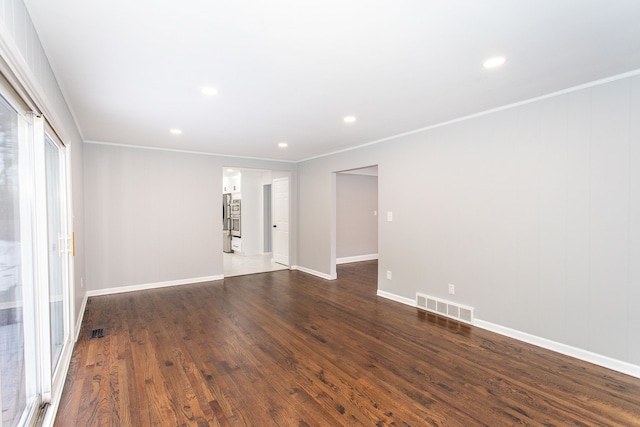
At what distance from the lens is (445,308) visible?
412 cm

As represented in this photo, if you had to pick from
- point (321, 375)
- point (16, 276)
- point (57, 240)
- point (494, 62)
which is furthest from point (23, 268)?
point (494, 62)

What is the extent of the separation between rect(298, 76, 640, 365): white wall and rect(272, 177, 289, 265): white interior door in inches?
131

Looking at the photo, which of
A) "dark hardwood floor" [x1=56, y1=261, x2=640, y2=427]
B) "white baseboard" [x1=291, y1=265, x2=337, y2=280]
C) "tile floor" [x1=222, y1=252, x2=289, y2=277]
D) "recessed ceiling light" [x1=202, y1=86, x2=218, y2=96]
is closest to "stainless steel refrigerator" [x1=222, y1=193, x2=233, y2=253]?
"tile floor" [x1=222, y1=252, x2=289, y2=277]

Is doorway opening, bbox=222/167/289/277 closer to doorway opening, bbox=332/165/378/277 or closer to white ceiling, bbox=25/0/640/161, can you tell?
doorway opening, bbox=332/165/378/277

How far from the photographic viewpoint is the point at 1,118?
1621mm

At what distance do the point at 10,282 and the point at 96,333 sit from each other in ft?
7.51

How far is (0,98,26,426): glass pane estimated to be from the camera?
1605 millimetres

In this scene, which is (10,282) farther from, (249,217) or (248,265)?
(249,217)

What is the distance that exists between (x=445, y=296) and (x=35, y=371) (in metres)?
4.09

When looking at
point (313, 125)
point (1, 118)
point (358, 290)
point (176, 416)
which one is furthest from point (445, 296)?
point (1, 118)

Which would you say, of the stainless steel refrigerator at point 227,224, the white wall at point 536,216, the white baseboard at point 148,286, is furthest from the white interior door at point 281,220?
the white wall at point 536,216

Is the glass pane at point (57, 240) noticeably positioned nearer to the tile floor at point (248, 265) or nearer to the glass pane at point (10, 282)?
the glass pane at point (10, 282)

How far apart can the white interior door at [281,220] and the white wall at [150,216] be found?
156 cm

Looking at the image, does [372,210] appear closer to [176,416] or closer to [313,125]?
[313,125]
